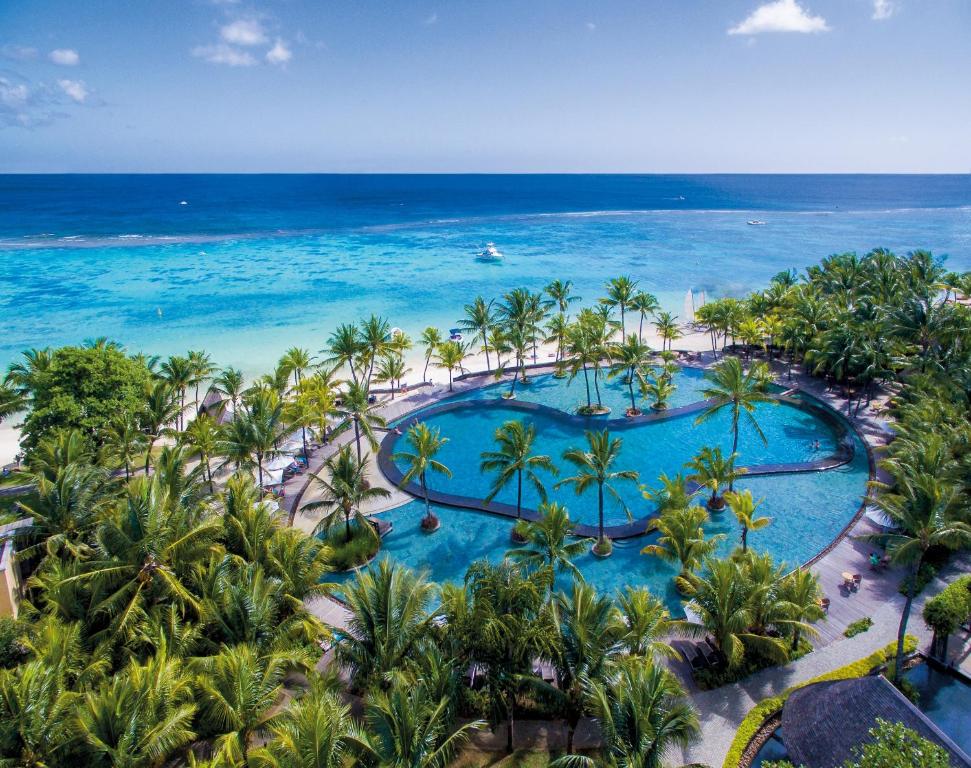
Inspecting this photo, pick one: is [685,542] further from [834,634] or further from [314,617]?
[314,617]

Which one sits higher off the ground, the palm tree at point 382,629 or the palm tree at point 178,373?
the palm tree at point 178,373

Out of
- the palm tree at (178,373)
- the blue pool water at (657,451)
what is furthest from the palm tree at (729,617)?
the palm tree at (178,373)

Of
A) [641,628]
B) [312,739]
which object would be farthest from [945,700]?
[312,739]

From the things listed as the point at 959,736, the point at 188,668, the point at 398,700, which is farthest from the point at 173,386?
the point at 959,736

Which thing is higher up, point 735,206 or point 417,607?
point 735,206

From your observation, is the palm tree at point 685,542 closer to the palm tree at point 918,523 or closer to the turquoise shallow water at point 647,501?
the turquoise shallow water at point 647,501

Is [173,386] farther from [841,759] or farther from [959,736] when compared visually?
[959,736]
